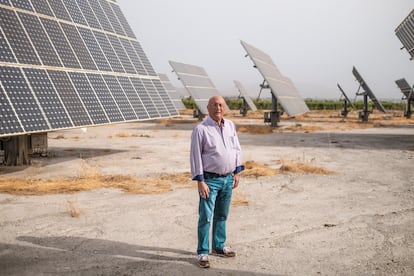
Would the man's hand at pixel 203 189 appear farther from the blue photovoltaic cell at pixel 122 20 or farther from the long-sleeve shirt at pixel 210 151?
the blue photovoltaic cell at pixel 122 20

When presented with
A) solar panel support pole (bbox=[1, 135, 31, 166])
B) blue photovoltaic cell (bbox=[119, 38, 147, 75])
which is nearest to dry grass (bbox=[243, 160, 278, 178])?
solar panel support pole (bbox=[1, 135, 31, 166])

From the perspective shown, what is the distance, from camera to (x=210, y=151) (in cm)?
513

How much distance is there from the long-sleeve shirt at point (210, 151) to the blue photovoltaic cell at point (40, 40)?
25.6ft

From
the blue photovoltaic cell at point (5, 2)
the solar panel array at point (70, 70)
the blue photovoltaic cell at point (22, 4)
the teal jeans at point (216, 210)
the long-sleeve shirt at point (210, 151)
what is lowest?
the teal jeans at point (216, 210)

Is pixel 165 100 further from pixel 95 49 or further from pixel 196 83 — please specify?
pixel 196 83

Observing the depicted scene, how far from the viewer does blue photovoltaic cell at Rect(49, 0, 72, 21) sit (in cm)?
1329

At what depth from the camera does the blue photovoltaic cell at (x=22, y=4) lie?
11462 millimetres

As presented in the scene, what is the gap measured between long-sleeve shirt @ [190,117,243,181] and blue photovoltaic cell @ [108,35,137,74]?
11189 mm

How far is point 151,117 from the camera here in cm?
1483

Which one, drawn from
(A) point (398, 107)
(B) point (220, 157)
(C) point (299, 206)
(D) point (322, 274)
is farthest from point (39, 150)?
(A) point (398, 107)

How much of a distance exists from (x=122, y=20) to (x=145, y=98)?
4.59 meters

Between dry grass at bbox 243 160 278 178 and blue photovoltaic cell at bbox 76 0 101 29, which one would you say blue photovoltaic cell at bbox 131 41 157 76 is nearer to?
blue photovoltaic cell at bbox 76 0 101 29

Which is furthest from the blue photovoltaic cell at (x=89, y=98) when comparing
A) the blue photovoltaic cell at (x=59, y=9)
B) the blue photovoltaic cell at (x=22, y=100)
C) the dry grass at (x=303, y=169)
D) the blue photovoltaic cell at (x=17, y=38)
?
the dry grass at (x=303, y=169)

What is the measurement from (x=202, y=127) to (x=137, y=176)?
19.9 ft
